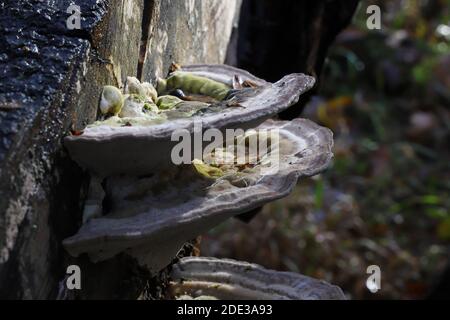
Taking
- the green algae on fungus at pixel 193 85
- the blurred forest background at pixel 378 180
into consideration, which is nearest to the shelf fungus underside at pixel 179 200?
the green algae on fungus at pixel 193 85

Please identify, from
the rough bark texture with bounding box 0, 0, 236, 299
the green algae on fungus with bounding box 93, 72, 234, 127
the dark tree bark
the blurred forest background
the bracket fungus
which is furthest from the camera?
the blurred forest background

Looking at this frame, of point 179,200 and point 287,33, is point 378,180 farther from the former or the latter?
point 179,200

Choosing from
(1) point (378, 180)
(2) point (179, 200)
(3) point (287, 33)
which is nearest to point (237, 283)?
(2) point (179, 200)

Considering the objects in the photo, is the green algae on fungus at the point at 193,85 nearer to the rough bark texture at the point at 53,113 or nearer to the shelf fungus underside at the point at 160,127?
the rough bark texture at the point at 53,113

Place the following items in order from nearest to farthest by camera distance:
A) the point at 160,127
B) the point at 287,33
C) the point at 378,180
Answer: the point at 160,127, the point at 287,33, the point at 378,180

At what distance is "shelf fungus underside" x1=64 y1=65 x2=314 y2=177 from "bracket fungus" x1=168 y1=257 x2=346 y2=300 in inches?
23.1

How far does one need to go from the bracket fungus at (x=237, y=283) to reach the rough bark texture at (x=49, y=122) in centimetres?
25

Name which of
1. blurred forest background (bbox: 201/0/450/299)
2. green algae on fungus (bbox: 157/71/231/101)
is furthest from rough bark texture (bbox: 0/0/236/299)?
blurred forest background (bbox: 201/0/450/299)

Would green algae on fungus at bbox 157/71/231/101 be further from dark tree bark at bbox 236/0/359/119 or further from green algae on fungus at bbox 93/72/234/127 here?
dark tree bark at bbox 236/0/359/119

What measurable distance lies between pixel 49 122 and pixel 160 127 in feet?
0.78

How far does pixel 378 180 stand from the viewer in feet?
20.0

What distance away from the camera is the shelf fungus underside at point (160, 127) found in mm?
1501

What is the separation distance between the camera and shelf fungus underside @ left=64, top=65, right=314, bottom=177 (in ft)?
4.92
